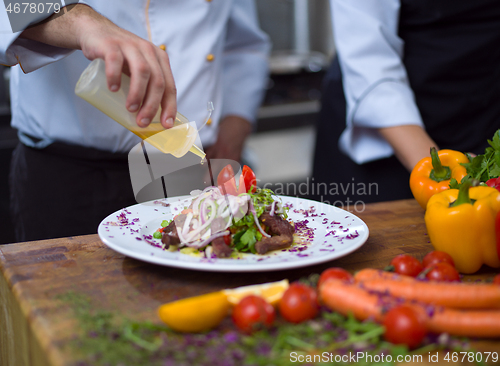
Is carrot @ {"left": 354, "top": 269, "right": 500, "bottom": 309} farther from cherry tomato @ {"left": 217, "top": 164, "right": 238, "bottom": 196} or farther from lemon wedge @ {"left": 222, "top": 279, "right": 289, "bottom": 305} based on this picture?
cherry tomato @ {"left": 217, "top": 164, "right": 238, "bottom": 196}

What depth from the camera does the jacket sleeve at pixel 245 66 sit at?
73.5 inches

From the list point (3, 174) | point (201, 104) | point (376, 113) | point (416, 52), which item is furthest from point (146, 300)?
point (3, 174)

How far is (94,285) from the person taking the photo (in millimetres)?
771

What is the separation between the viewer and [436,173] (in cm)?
114

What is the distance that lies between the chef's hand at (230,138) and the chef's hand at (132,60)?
76 centimetres

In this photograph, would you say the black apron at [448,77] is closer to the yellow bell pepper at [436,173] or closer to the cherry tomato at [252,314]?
the yellow bell pepper at [436,173]

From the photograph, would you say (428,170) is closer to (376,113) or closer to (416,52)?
(376,113)

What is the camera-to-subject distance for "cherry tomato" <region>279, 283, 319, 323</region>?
61cm

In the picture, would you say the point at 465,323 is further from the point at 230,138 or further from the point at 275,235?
the point at 230,138

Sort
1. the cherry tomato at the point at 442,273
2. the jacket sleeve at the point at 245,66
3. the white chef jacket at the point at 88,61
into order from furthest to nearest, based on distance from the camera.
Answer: the jacket sleeve at the point at 245,66
the white chef jacket at the point at 88,61
the cherry tomato at the point at 442,273

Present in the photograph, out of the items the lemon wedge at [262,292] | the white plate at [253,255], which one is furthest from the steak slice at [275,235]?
the lemon wedge at [262,292]

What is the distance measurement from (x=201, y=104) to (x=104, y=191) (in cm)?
45

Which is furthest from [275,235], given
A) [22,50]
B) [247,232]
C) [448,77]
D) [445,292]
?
[448,77]

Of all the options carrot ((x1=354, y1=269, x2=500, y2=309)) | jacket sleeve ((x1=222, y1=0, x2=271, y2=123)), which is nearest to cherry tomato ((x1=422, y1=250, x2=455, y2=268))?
carrot ((x1=354, y1=269, x2=500, y2=309))
